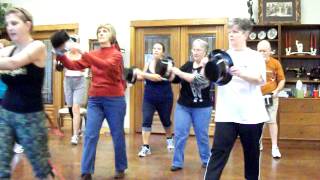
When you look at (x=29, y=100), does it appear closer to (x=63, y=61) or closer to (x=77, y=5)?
(x=63, y=61)

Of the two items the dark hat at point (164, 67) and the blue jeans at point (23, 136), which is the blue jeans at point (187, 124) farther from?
the blue jeans at point (23, 136)

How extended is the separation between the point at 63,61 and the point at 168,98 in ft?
6.75

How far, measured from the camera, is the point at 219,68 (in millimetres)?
A: 2592

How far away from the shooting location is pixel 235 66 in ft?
8.67

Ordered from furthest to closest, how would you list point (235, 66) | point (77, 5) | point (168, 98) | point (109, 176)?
1. point (77, 5)
2. point (168, 98)
3. point (109, 176)
4. point (235, 66)

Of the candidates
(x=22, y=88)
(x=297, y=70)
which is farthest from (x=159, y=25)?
(x=22, y=88)

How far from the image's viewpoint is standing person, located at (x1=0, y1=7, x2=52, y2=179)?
2.40 metres

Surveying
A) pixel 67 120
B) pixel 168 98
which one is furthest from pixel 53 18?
pixel 168 98

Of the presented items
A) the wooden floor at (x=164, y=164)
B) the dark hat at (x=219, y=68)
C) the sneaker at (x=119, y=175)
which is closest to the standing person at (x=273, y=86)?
the wooden floor at (x=164, y=164)

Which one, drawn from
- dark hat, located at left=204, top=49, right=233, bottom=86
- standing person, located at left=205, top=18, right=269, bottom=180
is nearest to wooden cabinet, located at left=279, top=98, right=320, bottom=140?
standing person, located at left=205, top=18, right=269, bottom=180

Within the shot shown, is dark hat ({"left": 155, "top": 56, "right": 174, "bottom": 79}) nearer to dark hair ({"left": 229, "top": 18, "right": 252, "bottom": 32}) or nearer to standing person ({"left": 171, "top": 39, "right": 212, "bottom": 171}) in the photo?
standing person ({"left": 171, "top": 39, "right": 212, "bottom": 171})

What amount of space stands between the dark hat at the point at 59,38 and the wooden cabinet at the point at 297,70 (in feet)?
13.4

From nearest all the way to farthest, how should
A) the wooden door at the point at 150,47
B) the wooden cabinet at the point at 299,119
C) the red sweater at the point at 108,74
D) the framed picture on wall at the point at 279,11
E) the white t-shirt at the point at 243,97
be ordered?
A: the white t-shirt at the point at 243,97, the red sweater at the point at 108,74, the wooden cabinet at the point at 299,119, the framed picture on wall at the point at 279,11, the wooden door at the point at 150,47

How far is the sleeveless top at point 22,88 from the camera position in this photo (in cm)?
240
